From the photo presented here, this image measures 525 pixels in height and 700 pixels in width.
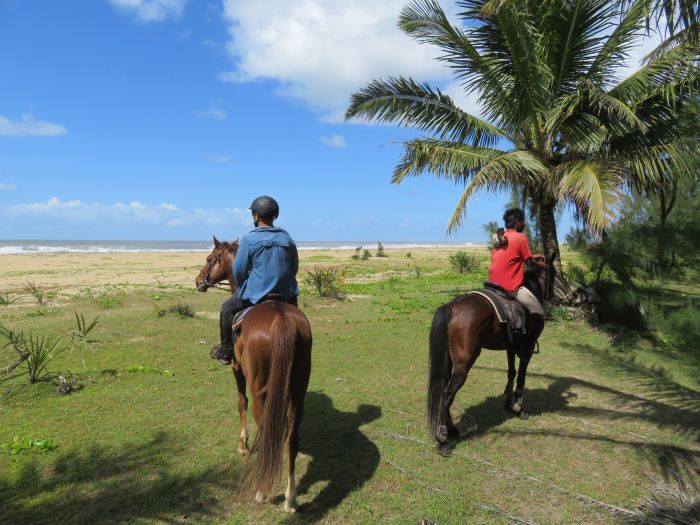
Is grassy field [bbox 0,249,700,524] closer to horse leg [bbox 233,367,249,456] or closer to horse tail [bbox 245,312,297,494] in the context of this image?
horse leg [bbox 233,367,249,456]

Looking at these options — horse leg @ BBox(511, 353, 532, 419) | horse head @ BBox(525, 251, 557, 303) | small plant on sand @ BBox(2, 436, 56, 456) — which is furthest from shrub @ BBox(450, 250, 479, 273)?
small plant on sand @ BBox(2, 436, 56, 456)

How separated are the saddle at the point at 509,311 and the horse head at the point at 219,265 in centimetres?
296

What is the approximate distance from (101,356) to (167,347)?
114 cm

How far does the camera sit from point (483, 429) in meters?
4.82

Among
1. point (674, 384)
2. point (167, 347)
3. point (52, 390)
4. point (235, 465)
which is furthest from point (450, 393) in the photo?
point (167, 347)

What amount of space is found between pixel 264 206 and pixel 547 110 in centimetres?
788

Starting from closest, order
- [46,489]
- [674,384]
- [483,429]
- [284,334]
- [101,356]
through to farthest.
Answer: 1. [674,384]
2. [284,334]
3. [46,489]
4. [483,429]
5. [101,356]

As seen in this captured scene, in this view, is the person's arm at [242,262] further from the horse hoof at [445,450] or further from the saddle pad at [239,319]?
the horse hoof at [445,450]

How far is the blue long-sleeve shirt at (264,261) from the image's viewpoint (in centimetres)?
380

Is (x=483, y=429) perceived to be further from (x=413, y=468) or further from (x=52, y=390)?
(x=52, y=390)

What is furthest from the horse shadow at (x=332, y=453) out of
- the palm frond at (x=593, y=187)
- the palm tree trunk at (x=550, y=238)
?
the palm tree trunk at (x=550, y=238)

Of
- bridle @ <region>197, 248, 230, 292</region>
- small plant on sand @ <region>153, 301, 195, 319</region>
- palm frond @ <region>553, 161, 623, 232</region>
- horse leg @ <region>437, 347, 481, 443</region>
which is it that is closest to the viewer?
horse leg @ <region>437, 347, 481, 443</region>

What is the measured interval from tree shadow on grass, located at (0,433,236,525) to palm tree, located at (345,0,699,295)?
7.05 metres

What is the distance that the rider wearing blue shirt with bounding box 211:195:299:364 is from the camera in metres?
3.81
